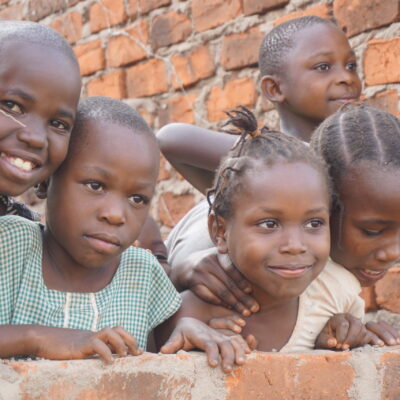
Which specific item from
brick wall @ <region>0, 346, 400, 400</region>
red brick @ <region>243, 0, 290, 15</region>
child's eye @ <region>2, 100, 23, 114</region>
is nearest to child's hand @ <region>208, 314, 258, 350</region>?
brick wall @ <region>0, 346, 400, 400</region>

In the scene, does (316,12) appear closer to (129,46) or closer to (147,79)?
(147,79)

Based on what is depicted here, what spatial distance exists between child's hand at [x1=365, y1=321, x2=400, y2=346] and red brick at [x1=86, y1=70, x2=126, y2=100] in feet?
7.36

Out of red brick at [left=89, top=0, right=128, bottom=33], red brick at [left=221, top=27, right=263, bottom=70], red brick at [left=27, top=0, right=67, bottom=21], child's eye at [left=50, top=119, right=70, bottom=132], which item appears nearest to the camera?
child's eye at [left=50, top=119, right=70, bottom=132]

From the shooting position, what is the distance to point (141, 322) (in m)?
1.93

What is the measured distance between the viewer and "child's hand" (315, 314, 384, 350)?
1.97 meters

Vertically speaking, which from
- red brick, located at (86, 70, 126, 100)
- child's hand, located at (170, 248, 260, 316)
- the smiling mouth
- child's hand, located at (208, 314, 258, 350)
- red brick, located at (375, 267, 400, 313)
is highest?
the smiling mouth

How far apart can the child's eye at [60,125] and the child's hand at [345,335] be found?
0.82m

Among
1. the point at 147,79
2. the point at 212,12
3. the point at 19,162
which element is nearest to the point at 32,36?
the point at 19,162

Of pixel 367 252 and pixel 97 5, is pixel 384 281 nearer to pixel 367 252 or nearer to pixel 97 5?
pixel 367 252

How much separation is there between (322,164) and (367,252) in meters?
0.27

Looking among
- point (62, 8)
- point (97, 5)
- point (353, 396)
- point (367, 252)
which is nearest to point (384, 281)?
point (367, 252)

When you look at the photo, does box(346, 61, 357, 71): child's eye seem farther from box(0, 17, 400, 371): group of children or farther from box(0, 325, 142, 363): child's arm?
box(0, 325, 142, 363): child's arm

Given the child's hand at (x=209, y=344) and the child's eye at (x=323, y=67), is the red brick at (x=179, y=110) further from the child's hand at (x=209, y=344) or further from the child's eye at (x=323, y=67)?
the child's hand at (x=209, y=344)

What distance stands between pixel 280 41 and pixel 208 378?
164 centimetres
